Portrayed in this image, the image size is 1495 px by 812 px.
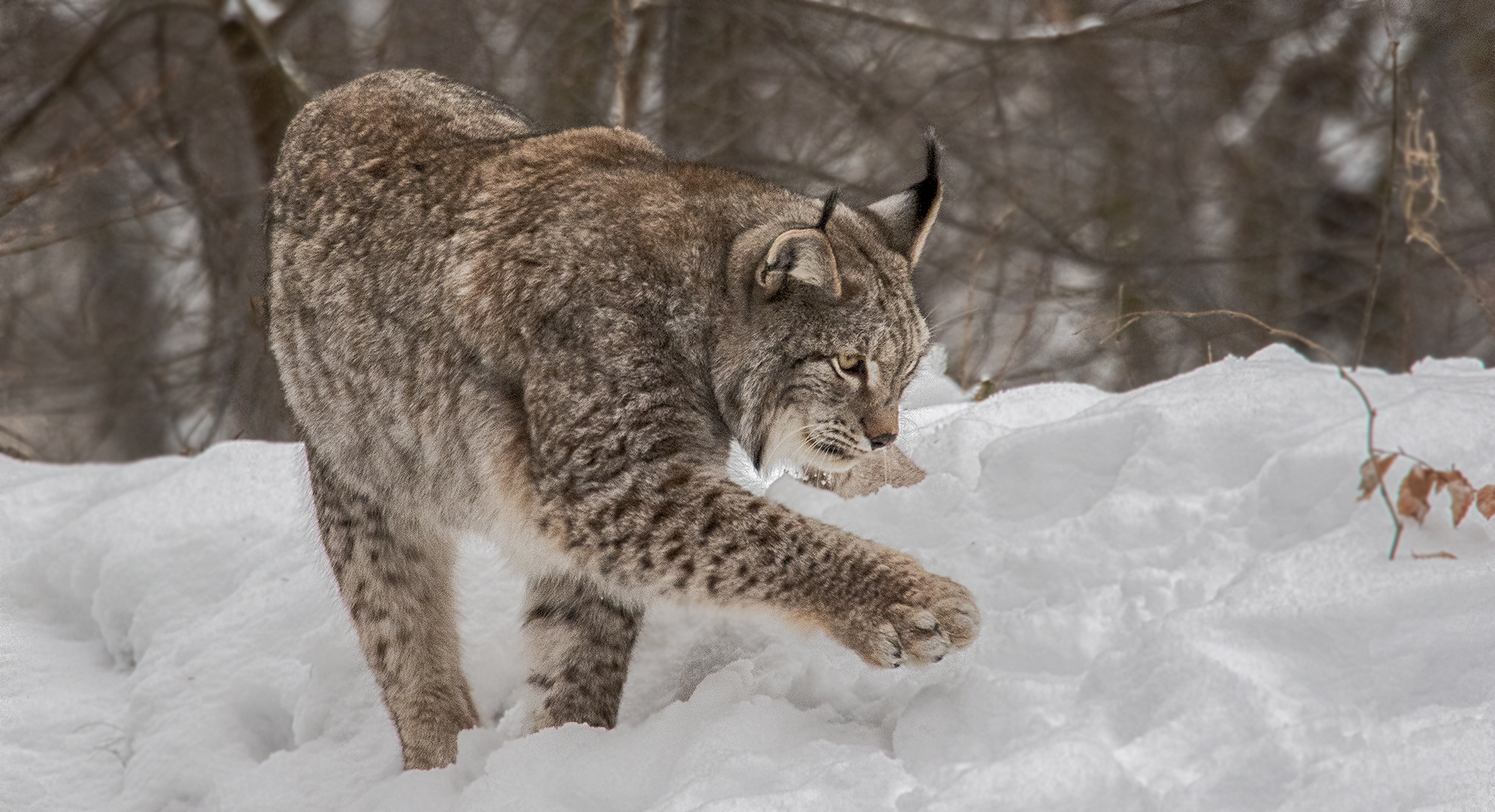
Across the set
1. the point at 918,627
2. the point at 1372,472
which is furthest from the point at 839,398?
the point at 1372,472

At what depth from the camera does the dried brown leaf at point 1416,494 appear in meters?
2.21

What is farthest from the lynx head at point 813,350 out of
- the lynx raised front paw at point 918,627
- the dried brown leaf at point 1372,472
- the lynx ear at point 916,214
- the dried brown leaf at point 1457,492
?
the dried brown leaf at point 1457,492

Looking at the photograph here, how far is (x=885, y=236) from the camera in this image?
10.7ft

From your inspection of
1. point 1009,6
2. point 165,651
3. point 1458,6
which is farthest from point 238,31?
point 1458,6

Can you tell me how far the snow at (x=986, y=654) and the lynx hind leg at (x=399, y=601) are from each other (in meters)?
0.15

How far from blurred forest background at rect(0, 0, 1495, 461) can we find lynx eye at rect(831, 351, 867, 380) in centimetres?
482

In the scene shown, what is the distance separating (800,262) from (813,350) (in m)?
0.21

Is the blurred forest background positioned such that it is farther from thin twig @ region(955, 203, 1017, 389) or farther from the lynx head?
the lynx head

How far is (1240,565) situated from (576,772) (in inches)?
52.5

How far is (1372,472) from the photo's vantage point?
88.0 inches

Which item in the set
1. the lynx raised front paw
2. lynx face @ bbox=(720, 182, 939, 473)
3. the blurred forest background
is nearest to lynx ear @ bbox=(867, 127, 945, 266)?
lynx face @ bbox=(720, 182, 939, 473)

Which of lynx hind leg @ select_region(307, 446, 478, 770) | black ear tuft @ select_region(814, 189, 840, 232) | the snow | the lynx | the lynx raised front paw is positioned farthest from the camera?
lynx hind leg @ select_region(307, 446, 478, 770)

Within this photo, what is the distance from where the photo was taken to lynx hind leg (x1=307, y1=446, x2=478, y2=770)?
344 cm

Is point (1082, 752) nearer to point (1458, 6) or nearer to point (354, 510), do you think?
point (354, 510)
